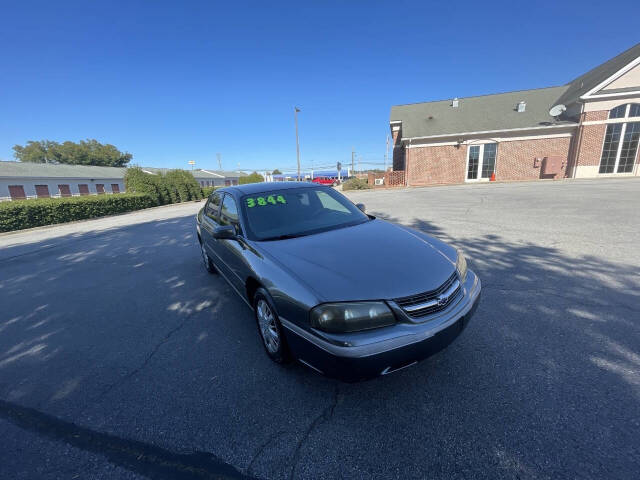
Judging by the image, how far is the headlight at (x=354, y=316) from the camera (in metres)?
1.75

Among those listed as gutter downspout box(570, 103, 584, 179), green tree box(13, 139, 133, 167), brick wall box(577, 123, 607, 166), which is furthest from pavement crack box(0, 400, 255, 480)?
green tree box(13, 139, 133, 167)

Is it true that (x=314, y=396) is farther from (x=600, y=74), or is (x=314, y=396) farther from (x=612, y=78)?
(x=600, y=74)

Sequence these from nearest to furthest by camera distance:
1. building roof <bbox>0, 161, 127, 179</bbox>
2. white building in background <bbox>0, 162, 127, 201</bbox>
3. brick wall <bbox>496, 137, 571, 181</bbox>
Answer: brick wall <bbox>496, 137, 571, 181</bbox>, white building in background <bbox>0, 162, 127, 201</bbox>, building roof <bbox>0, 161, 127, 179</bbox>

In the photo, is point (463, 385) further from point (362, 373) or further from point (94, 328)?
point (94, 328)

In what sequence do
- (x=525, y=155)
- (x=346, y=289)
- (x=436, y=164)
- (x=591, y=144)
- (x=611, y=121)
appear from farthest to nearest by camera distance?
(x=436, y=164)
(x=525, y=155)
(x=591, y=144)
(x=611, y=121)
(x=346, y=289)

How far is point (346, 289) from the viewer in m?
1.83

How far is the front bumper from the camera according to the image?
1.68 m

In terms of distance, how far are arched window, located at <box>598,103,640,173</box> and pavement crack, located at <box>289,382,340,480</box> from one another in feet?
89.3

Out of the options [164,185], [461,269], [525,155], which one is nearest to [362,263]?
[461,269]

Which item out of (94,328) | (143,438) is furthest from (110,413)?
(94,328)

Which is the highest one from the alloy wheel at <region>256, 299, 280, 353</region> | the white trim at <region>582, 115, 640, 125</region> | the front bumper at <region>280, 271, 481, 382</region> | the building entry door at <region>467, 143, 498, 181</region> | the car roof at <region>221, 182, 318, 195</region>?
the white trim at <region>582, 115, 640, 125</region>

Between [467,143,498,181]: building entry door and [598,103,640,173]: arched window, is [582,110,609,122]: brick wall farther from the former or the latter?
[467,143,498,181]: building entry door

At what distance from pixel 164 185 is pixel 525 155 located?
29.0 m

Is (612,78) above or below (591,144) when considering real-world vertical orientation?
above
